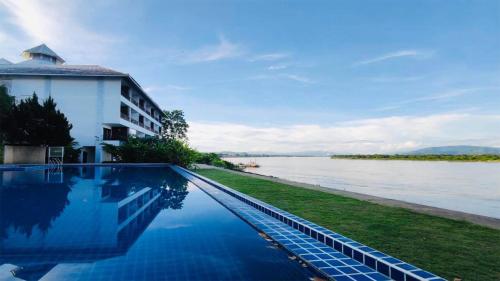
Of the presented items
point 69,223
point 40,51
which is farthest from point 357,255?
point 40,51

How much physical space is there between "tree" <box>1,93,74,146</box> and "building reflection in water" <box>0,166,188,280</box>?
12.6 meters

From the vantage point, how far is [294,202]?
6988mm

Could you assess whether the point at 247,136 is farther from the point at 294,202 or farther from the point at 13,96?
the point at 294,202

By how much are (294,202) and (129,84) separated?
82.6 ft

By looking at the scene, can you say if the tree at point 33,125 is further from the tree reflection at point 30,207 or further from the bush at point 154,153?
the tree reflection at point 30,207

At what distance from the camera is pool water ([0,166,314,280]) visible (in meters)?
2.93

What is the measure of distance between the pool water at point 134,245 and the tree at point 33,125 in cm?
1554

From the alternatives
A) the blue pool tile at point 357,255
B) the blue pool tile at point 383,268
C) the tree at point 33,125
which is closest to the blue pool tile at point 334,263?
the blue pool tile at point 357,255

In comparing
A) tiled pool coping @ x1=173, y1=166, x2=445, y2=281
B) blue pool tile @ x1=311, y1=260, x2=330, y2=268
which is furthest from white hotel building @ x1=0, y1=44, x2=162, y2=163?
blue pool tile @ x1=311, y1=260, x2=330, y2=268

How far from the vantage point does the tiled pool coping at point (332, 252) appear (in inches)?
112

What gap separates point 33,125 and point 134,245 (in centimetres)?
2027

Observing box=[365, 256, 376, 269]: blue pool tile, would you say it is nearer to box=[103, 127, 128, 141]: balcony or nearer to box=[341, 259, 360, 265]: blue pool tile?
box=[341, 259, 360, 265]: blue pool tile

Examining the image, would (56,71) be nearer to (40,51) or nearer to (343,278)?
(40,51)

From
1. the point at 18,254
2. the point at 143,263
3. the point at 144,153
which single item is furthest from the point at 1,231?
Result: the point at 144,153
